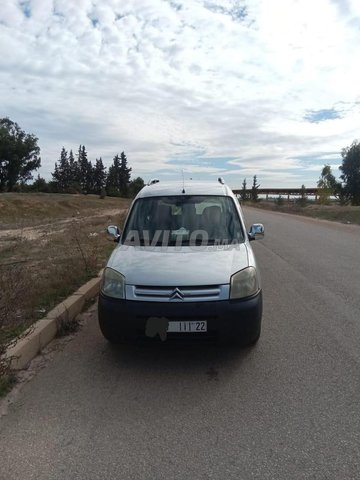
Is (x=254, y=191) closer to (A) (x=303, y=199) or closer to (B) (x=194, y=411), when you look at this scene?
(A) (x=303, y=199)

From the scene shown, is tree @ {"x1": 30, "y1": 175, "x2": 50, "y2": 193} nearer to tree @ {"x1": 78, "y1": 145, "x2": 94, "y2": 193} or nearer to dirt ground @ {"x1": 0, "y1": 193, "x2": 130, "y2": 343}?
tree @ {"x1": 78, "y1": 145, "x2": 94, "y2": 193}

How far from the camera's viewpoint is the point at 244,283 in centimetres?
426

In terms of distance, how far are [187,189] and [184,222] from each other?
78 centimetres

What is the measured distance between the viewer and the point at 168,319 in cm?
404

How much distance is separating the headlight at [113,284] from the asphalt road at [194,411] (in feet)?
2.30

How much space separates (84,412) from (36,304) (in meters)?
2.71

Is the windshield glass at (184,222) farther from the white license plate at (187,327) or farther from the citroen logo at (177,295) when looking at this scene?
the white license plate at (187,327)

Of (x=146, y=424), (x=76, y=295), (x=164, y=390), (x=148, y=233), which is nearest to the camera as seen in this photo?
(x=146, y=424)

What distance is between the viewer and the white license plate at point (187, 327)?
404 centimetres

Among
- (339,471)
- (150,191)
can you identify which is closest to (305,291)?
(150,191)

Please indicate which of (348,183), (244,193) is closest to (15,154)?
(244,193)

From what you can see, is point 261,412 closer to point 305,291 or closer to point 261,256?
point 305,291

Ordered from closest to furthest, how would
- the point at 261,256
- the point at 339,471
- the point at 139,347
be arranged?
the point at 339,471 → the point at 139,347 → the point at 261,256

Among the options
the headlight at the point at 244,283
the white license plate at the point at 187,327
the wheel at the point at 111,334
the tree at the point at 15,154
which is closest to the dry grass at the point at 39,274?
the wheel at the point at 111,334
